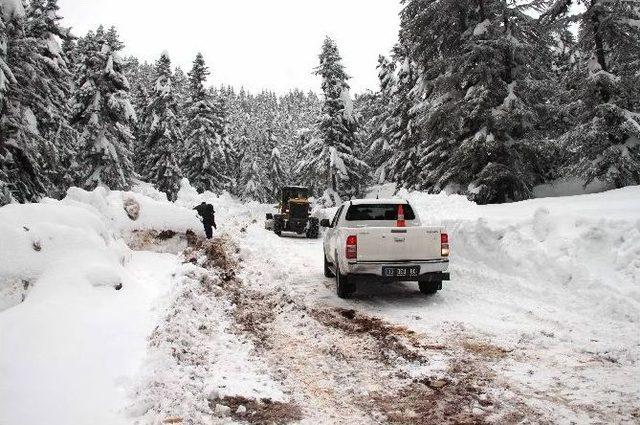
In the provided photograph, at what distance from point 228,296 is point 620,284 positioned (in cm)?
703

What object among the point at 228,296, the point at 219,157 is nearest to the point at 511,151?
the point at 228,296

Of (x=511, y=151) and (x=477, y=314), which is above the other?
(x=511, y=151)

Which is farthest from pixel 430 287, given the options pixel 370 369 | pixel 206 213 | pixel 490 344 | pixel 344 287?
pixel 206 213

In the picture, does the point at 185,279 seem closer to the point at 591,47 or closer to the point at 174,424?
the point at 174,424

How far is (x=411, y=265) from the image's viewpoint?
358 inches

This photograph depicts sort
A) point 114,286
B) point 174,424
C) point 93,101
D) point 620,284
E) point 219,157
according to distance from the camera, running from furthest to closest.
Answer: point 219,157
point 93,101
point 620,284
point 114,286
point 174,424

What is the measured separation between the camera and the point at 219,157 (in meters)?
52.7

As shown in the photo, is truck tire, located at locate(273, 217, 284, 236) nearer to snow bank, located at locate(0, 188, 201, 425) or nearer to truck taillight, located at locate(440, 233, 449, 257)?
snow bank, located at locate(0, 188, 201, 425)

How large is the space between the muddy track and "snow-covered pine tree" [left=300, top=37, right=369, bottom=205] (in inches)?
1084

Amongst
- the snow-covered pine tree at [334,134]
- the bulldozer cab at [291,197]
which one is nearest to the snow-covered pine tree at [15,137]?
the bulldozer cab at [291,197]

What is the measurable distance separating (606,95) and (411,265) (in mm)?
12339

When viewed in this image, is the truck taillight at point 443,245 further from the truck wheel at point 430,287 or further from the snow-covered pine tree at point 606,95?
the snow-covered pine tree at point 606,95

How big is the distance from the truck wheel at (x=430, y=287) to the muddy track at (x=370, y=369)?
6.28 ft

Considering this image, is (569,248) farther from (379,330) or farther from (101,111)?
(101,111)
